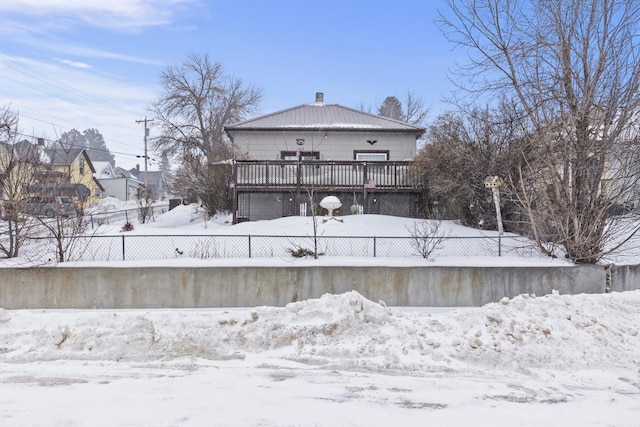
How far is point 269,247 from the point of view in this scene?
30.7 ft

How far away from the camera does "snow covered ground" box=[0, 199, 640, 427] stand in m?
3.71

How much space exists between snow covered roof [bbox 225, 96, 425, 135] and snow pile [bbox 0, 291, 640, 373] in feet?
43.2

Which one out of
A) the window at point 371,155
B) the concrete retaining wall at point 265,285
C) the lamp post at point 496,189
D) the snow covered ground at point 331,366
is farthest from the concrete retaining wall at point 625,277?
the window at point 371,155

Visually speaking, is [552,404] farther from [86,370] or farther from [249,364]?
[86,370]

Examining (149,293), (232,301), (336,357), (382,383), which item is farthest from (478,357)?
(149,293)

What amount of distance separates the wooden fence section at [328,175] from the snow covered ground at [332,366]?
8448 mm

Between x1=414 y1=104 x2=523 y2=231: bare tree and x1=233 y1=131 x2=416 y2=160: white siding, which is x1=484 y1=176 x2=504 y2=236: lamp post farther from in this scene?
x1=233 y1=131 x2=416 y2=160: white siding

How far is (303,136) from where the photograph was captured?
18.5 meters

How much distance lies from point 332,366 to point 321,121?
15.7 metres

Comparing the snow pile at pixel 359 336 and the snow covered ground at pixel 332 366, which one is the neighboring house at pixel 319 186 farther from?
the snow covered ground at pixel 332 366

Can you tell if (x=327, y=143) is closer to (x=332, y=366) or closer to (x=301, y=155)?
(x=301, y=155)

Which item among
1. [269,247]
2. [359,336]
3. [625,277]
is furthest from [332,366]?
[625,277]

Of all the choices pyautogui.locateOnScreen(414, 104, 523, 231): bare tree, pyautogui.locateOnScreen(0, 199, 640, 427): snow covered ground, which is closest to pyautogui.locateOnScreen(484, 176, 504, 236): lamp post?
pyautogui.locateOnScreen(414, 104, 523, 231): bare tree

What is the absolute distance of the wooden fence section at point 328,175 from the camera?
1431 centimetres
